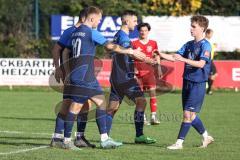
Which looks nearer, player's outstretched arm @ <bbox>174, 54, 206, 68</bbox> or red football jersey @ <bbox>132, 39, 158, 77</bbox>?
player's outstretched arm @ <bbox>174, 54, 206, 68</bbox>

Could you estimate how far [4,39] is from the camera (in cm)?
3212

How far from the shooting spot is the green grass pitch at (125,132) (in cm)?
1026

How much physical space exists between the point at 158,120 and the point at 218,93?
33.9ft

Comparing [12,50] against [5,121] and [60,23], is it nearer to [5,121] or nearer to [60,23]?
[60,23]

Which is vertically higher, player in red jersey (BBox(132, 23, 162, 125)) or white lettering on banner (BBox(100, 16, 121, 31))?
player in red jersey (BBox(132, 23, 162, 125))

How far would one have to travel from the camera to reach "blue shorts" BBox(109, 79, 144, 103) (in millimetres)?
12125

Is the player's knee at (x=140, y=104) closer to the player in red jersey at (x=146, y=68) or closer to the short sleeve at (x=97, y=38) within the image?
the player in red jersey at (x=146, y=68)

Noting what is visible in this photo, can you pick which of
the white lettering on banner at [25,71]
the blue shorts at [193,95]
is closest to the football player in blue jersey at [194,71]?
the blue shorts at [193,95]

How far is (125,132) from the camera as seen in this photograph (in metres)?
13.8

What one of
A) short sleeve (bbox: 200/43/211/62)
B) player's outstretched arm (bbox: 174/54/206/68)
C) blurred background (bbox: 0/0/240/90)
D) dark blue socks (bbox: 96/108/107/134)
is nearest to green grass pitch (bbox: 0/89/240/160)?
dark blue socks (bbox: 96/108/107/134)

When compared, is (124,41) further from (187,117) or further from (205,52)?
(187,117)

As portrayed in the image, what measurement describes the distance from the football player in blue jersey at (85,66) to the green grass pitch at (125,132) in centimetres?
52

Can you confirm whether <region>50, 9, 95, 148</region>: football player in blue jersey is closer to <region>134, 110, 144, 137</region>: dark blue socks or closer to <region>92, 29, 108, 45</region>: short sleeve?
<region>92, 29, 108, 45</region>: short sleeve

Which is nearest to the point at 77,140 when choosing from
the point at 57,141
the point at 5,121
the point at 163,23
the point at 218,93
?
the point at 57,141
